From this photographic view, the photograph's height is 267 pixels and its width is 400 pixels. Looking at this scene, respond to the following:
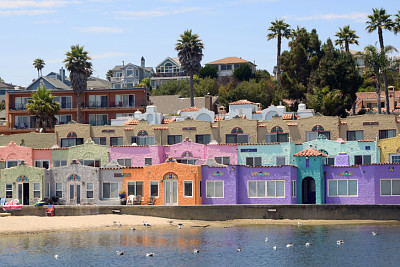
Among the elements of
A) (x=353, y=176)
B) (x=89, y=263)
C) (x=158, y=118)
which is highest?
(x=158, y=118)

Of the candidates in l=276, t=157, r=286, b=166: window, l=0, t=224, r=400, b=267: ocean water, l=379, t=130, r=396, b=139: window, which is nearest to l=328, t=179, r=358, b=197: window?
l=0, t=224, r=400, b=267: ocean water

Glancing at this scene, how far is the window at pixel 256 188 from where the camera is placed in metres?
68.9

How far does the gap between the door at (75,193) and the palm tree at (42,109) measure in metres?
32.8

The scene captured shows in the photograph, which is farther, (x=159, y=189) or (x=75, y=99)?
(x=75, y=99)

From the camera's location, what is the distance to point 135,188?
231 ft

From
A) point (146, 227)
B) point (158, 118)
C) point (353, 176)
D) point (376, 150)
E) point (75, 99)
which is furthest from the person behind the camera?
point (75, 99)

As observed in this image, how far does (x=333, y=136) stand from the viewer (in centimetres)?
8194

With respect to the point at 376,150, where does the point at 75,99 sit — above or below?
above

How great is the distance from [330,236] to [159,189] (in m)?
17.2

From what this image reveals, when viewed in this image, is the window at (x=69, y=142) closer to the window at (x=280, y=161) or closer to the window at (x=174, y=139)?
the window at (x=174, y=139)

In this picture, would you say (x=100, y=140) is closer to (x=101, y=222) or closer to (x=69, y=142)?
(x=69, y=142)

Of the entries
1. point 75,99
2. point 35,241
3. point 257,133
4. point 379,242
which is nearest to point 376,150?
point 257,133

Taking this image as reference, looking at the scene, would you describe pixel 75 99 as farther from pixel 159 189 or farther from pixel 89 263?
pixel 89 263

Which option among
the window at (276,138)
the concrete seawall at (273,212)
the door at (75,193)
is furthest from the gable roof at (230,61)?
the concrete seawall at (273,212)
